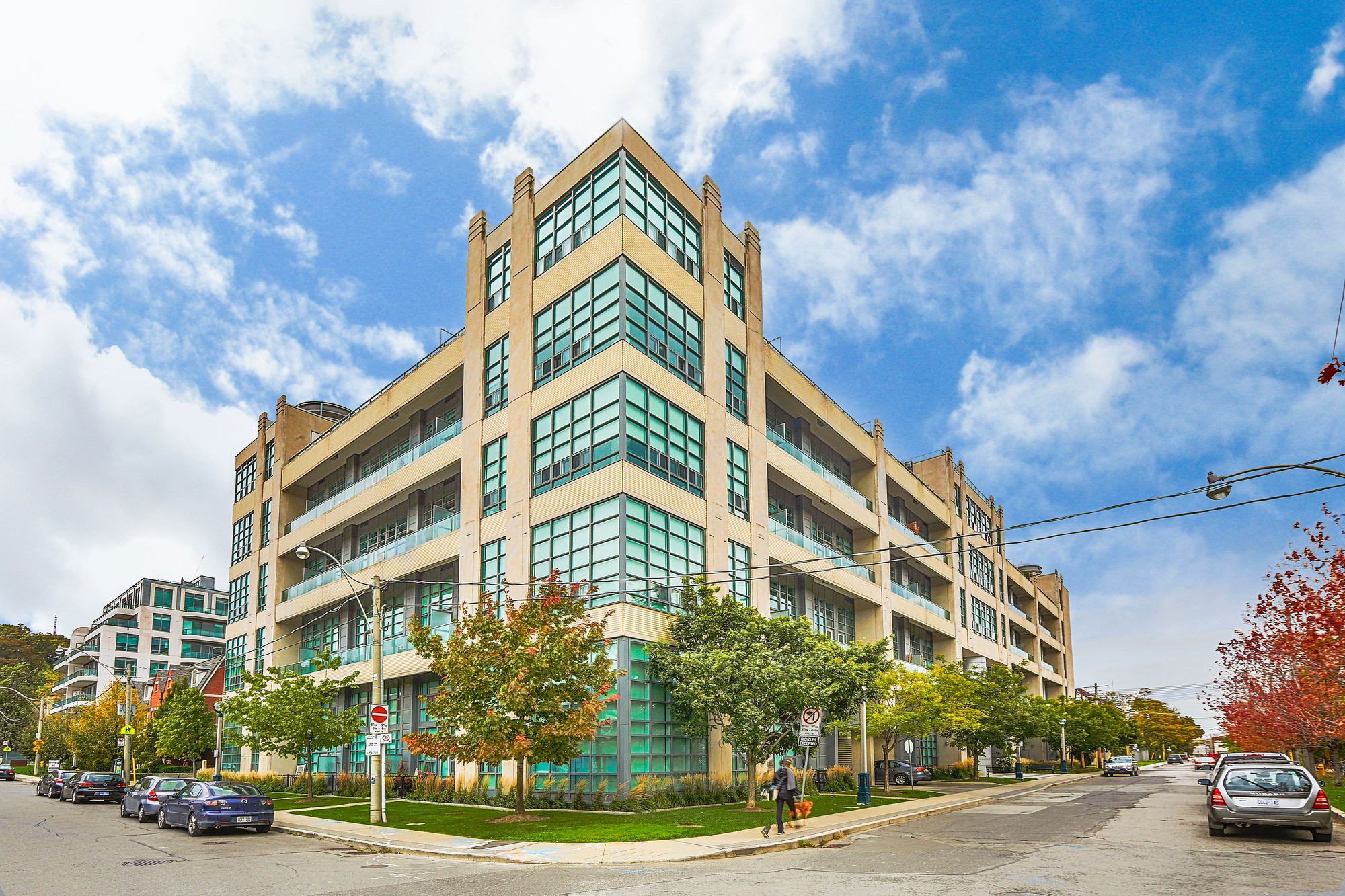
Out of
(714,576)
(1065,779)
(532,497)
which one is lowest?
(1065,779)

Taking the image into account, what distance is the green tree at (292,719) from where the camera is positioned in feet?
116

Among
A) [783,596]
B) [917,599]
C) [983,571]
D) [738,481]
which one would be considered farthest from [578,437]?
[983,571]

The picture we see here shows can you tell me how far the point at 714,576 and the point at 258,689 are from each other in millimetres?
18810

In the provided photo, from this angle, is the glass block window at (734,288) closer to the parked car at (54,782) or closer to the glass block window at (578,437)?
the glass block window at (578,437)

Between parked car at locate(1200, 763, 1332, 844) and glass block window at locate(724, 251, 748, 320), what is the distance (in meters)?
24.0

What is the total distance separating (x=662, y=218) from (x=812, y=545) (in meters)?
16.0

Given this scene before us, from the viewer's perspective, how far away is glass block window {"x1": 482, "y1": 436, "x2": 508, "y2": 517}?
35188 millimetres

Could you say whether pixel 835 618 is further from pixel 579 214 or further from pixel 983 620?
pixel 983 620

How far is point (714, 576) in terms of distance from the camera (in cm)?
3356

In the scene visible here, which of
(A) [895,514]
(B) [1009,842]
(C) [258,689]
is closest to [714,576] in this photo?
(B) [1009,842]

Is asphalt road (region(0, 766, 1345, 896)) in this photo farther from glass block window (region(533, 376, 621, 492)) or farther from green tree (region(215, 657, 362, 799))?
glass block window (region(533, 376, 621, 492))

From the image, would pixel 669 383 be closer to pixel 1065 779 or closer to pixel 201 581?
pixel 1065 779

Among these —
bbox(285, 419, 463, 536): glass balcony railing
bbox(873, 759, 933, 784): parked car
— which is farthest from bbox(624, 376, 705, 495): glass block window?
bbox(873, 759, 933, 784): parked car

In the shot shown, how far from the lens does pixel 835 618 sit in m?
46.7
